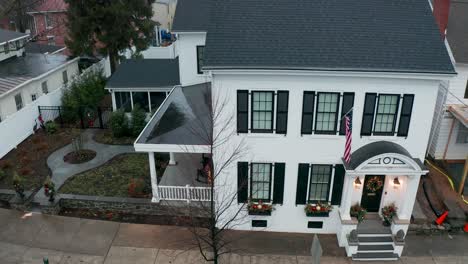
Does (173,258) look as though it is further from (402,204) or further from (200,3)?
(200,3)

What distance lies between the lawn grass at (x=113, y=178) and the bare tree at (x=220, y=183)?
299 cm

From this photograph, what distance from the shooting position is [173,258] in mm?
13883

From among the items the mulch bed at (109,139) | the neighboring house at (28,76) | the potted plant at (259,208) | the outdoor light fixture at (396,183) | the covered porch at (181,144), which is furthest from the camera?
the mulch bed at (109,139)

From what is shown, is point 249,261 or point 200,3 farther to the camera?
point 200,3

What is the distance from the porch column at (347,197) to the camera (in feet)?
45.6

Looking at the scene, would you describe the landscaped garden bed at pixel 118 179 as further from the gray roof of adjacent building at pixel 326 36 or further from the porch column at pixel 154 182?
the gray roof of adjacent building at pixel 326 36

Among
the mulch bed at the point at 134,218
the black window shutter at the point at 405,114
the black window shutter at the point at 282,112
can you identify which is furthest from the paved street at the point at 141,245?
the black window shutter at the point at 405,114

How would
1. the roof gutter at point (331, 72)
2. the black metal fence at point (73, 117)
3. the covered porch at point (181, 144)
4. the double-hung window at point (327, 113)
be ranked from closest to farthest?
the roof gutter at point (331, 72) < the double-hung window at point (327, 113) < the covered porch at point (181, 144) < the black metal fence at point (73, 117)

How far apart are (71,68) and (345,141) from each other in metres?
24.1

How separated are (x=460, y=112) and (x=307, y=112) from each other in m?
9.92

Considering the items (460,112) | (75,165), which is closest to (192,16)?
(75,165)

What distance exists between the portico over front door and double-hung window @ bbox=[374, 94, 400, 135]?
2.07 meters

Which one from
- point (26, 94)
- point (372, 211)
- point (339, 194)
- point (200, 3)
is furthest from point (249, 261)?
point (26, 94)

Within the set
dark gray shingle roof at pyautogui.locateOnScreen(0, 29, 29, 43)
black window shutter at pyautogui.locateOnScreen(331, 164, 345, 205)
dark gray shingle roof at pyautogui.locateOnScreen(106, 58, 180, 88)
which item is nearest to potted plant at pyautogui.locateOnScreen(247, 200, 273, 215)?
black window shutter at pyautogui.locateOnScreen(331, 164, 345, 205)
